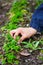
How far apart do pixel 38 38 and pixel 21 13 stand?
74 cm

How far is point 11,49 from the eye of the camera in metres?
2.92

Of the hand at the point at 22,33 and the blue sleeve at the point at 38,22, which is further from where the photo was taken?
the blue sleeve at the point at 38,22

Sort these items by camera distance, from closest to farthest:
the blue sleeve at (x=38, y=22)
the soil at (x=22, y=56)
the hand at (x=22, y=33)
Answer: the soil at (x=22, y=56)
the hand at (x=22, y=33)
the blue sleeve at (x=38, y=22)

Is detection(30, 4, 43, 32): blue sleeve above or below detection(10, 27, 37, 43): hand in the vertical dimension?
above

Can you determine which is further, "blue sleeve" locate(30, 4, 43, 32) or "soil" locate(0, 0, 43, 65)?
"blue sleeve" locate(30, 4, 43, 32)

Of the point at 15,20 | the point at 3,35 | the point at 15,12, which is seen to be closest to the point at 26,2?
the point at 15,12

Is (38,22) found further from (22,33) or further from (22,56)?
(22,56)

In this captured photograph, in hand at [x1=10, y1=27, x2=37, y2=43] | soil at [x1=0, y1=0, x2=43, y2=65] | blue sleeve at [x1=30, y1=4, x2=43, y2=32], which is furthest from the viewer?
blue sleeve at [x1=30, y1=4, x2=43, y2=32]

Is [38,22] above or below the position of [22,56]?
above

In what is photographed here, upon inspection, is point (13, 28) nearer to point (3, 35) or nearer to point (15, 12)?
point (3, 35)

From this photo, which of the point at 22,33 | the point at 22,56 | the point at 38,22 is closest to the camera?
the point at 22,56

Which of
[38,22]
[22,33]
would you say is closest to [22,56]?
[22,33]

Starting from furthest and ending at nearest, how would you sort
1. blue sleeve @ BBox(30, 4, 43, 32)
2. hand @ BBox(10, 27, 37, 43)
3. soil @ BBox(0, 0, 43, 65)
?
blue sleeve @ BBox(30, 4, 43, 32) < hand @ BBox(10, 27, 37, 43) < soil @ BBox(0, 0, 43, 65)

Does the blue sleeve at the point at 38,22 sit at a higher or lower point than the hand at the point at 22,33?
higher
